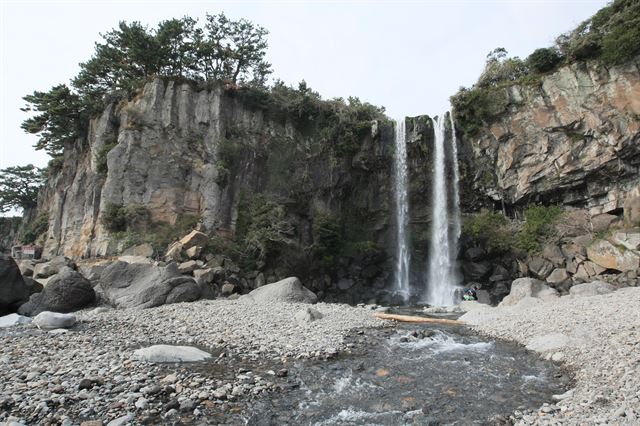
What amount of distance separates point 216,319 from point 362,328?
4.58 meters

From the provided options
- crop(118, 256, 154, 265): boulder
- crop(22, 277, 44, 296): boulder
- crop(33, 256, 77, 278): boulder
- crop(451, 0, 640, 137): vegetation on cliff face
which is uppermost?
crop(451, 0, 640, 137): vegetation on cliff face

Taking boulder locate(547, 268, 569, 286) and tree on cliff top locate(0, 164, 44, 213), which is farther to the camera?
tree on cliff top locate(0, 164, 44, 213)

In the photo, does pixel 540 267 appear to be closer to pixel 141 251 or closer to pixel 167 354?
pixel 167 354

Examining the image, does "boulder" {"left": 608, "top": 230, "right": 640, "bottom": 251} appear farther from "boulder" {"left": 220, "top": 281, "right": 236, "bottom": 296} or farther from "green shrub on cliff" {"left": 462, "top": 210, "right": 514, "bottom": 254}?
"boulder" {"left": 220, "top": 281, "right": 236, "bottom": 296}

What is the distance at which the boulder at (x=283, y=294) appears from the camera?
1614 centimetres

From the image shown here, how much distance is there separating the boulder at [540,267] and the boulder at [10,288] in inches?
937

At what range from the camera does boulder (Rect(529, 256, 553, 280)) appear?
20.1m

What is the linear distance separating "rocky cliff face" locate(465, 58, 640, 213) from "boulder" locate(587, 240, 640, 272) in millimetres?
3079

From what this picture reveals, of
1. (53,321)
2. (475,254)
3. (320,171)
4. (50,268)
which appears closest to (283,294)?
(53,321)

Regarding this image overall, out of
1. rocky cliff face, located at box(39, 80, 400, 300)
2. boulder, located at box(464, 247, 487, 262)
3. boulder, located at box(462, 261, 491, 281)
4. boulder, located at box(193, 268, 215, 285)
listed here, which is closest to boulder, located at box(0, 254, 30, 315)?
boulder, located at box(193, 268, 215, 285)

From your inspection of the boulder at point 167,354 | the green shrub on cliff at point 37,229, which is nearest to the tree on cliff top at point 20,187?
the green shrub on cliff at point 37,229

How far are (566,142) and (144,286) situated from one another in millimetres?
23152

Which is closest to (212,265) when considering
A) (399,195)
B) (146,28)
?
(399,195)

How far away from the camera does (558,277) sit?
766 inches
